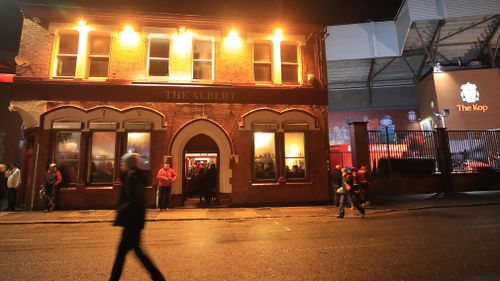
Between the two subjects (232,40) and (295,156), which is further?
(232,40)

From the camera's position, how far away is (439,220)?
9.59m

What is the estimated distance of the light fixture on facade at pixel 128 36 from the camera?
45.5 feet

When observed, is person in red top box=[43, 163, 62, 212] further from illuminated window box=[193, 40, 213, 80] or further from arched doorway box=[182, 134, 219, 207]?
illuminated window box=[193, 40, 213, 80]

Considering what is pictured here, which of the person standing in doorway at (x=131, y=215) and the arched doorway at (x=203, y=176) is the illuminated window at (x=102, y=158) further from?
the person standing in doorway at (x=131, y=215)

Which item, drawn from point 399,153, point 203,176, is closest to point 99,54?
point 203,176

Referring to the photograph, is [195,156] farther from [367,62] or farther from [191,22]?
[367,62]

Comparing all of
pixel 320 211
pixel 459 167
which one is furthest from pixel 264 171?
pixel 459 167

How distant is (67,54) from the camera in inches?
542

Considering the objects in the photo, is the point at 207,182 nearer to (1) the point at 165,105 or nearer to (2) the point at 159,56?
(1) the point at 165,105

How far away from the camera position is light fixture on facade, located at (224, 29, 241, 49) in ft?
47.8

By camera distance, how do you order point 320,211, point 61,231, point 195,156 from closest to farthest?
1. point 61,231
2. point 320,211
3. point 195,156

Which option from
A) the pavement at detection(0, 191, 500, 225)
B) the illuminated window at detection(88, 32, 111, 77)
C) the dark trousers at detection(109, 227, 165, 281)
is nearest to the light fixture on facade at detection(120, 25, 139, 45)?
the illuminated window at detection(88, 32, 111, 77)

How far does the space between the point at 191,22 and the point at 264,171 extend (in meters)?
7.85

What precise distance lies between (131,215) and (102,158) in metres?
10.3
